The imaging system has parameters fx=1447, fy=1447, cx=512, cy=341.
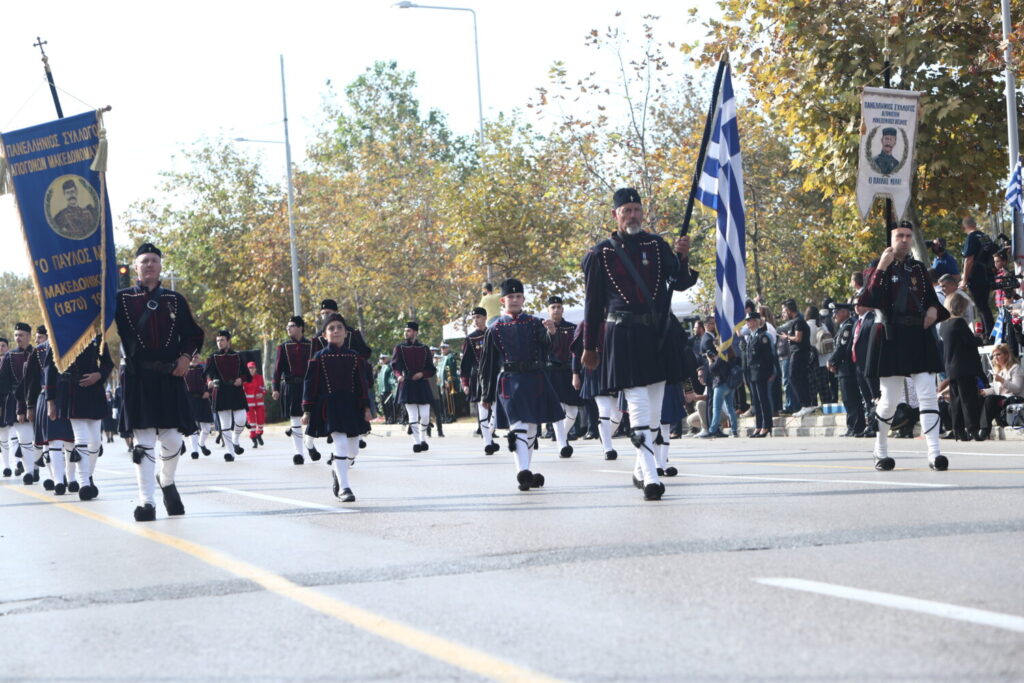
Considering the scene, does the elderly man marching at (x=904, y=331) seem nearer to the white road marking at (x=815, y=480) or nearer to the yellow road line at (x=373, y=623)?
the white road marking at (x=815, y=480)

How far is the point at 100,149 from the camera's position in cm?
1252

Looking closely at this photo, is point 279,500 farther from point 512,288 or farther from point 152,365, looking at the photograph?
point 512,288

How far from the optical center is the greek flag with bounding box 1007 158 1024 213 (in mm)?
19516

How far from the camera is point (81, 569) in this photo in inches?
328

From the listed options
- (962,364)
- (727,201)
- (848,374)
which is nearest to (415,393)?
(848,374)

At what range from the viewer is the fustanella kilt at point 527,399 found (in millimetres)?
12969

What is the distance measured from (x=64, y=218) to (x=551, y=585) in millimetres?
7519

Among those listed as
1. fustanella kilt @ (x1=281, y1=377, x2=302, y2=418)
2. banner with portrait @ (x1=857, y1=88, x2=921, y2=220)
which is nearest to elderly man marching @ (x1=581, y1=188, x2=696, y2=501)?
banner with portrait @ (x1=857, y1=88, x2=921, y2=220)

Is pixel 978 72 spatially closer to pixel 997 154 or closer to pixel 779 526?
pixel 997 154

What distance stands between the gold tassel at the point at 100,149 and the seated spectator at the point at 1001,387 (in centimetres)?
1016

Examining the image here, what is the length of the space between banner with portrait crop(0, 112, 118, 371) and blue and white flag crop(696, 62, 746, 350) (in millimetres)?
5246

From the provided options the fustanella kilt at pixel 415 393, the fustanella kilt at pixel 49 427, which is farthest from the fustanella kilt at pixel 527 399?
the fustanella kilt at pixel 415 393

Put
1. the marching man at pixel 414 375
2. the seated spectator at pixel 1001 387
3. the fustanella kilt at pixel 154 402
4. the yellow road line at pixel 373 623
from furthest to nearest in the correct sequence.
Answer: the marching man at pixel 414 375
the seated spectator at pixel 1001 387
the fustanella kilt at pixel 154 402
the yellow road line at pixel 373 623

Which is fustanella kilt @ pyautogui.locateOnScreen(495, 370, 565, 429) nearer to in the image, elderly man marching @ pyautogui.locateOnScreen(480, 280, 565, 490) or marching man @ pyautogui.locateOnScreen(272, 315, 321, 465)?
elderly man marching @ pyautogui.locateOnScreen(480, 280, 565, 490)
